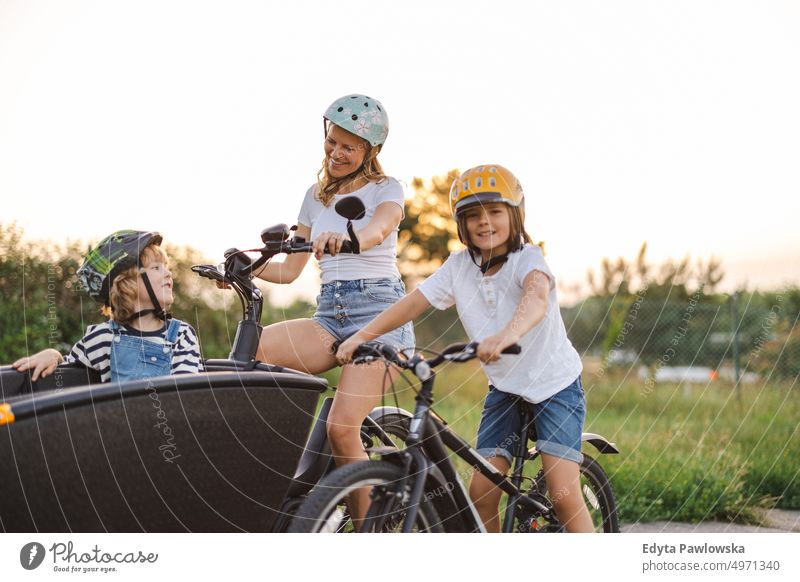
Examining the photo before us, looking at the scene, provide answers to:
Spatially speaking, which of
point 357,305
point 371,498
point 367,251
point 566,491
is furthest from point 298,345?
point 566,491

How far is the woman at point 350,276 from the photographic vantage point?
2.79 meters

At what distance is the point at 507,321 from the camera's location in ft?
8.82

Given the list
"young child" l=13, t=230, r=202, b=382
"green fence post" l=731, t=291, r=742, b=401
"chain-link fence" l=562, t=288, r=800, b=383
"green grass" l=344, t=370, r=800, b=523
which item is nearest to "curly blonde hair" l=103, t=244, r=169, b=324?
"young child" l=13, t=230, r=202, b=382

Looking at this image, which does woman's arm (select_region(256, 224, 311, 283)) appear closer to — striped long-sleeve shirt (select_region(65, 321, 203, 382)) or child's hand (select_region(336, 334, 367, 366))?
striped long-sleeve shirt (select_region(65, 321, 203, 382))

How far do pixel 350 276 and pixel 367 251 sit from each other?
99 mm

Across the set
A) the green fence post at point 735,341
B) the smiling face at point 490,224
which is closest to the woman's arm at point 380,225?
the smiling face at point 490,224

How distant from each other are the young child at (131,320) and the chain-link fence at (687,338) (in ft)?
16.3

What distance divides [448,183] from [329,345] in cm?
96

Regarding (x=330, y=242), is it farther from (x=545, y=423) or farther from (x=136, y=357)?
(x=545, y=423)

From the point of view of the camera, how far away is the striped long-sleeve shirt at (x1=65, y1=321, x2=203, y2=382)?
266 cm

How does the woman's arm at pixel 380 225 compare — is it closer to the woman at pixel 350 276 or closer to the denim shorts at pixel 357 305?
the woman at pixel 350 276

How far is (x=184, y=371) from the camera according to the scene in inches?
104
